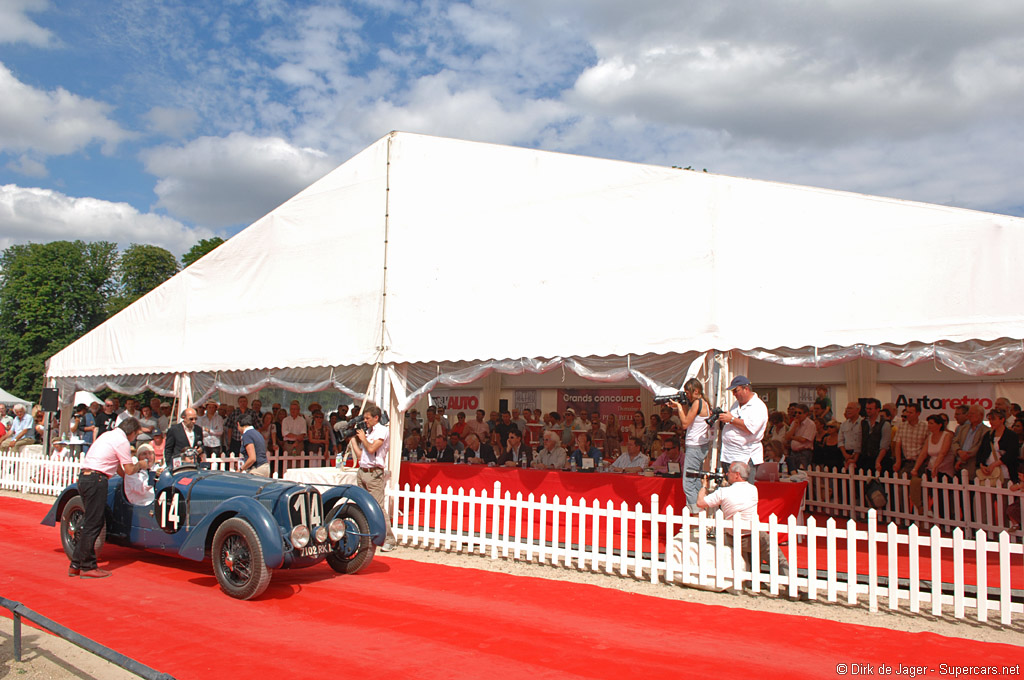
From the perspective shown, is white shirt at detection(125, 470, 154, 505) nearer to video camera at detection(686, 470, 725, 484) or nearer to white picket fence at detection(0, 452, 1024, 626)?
white picket fence at detection(0, 452, 1024, 626)

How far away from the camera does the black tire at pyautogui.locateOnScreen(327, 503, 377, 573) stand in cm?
730

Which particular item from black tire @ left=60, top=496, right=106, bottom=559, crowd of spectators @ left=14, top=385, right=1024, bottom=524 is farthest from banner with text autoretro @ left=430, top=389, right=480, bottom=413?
black tire @ left=60, top=496, right=106, bottom=559

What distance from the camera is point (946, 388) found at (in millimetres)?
12719

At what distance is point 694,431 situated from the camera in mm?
7812

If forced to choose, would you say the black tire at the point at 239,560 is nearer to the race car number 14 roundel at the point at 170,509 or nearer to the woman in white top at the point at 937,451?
the race car number 14 roundel at the point at 170,509

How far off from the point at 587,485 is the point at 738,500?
9.39 ft

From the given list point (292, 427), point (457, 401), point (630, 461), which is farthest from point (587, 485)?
point (457, 401)

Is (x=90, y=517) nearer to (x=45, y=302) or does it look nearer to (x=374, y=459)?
(x=374, y=459)

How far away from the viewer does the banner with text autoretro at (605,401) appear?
1525 centimetres

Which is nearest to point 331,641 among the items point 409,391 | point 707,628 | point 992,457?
point 707,628

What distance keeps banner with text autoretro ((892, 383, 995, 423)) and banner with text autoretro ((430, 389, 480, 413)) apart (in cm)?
923

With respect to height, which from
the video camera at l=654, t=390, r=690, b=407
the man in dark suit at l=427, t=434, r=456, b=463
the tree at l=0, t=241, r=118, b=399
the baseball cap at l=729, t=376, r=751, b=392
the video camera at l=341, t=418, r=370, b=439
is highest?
the tree at l=0, t=241, r=118, b=399

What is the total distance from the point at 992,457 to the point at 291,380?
10.1 m

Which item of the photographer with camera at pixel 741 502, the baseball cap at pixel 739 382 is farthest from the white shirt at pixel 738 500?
the baseball cap at pixel 739 382
